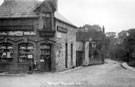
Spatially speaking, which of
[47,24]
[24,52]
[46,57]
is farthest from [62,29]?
[24,52]

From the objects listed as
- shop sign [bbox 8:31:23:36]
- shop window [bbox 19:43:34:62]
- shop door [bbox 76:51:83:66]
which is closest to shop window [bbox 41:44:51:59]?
shop window [bbox 19:43:34:62]

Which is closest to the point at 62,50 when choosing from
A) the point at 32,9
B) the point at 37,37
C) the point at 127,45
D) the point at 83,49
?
the point at 37,37

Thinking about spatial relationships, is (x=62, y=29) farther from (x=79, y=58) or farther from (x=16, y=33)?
(x=79, y=58)

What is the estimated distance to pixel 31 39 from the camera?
21484 millimetres

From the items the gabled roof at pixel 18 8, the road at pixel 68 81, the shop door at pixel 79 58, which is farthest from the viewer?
the shop door at pixel 79 58

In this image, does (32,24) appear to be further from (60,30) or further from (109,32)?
(109,32)

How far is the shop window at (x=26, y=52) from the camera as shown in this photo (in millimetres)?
21641

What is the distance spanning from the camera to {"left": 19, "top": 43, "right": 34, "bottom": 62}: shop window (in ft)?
71.0

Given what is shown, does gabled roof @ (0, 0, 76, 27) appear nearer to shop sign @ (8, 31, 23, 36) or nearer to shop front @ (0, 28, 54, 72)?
shop sign @ (8, 31, 23, 36)

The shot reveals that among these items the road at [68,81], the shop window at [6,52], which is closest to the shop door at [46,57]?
the shop window at [6,52]

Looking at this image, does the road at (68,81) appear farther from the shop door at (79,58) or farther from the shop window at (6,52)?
the shop door at (79,58)

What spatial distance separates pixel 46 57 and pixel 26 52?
2.19 m

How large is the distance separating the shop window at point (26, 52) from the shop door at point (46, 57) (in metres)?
1.17

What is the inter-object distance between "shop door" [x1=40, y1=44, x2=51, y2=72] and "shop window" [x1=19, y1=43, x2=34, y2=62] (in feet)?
3.83
